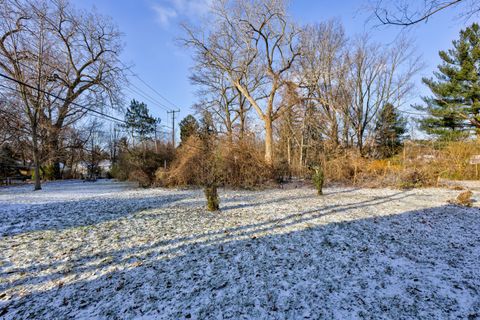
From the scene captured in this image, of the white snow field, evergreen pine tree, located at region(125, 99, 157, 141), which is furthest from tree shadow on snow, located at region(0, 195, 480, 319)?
evergreen pine tree, located at region(125, 99, 157, 141)

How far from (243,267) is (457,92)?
74.1 ft

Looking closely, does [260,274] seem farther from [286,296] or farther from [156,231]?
[156,231]

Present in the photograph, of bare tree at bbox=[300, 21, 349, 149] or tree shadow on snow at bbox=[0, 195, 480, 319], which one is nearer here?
tree shadow on snow at bbox=[0, 195, 480, 319]

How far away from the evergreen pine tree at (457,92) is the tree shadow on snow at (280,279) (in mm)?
18658

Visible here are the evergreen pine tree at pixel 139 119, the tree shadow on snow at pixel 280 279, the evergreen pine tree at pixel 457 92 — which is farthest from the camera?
the evergreen pine tree at pixel 139 119

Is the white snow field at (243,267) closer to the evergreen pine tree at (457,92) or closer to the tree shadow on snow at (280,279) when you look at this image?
the tree shadow on snow at (280,279)

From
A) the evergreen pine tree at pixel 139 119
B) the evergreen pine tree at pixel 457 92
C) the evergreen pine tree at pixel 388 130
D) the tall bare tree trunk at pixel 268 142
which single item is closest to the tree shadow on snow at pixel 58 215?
the tall bare tree trunk at pixel 268 142

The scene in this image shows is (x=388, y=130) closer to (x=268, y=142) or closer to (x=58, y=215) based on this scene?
(x=268, y=142)

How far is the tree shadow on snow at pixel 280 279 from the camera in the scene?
76.7 inches

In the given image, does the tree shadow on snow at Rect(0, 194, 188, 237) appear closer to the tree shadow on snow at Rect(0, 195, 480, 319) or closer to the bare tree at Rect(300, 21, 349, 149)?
the tree shadow on snow at Rect(0, 195, 480, 319)

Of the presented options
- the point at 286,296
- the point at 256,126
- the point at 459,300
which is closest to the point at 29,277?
the point at 286,296

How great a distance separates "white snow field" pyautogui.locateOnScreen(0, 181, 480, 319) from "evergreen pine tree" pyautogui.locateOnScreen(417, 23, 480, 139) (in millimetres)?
16922

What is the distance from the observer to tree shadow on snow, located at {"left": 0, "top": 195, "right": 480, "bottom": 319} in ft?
6.39

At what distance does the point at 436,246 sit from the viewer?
3.27 m
